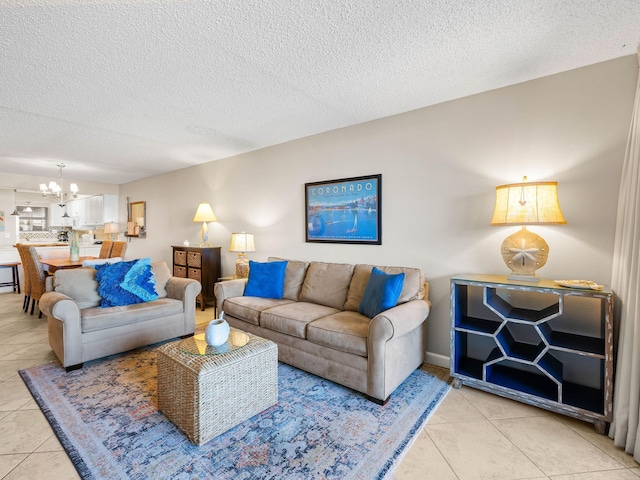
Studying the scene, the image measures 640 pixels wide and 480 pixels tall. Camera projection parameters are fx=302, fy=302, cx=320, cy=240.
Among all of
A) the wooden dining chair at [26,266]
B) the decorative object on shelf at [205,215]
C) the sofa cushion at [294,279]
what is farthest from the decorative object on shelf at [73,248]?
the sofa cushion at [294,279]

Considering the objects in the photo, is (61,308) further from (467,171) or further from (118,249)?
(467,171)

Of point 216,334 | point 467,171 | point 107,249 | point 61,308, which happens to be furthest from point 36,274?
point 467,171

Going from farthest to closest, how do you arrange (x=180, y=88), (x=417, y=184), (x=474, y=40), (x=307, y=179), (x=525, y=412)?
(x=307, y=179) < (x=417, y=184) < (x=180, y=88) < (x=525, y=412) < (x=474, y=40)

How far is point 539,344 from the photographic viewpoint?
91.8 inches

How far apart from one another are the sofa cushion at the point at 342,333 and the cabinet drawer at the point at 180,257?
128 inches

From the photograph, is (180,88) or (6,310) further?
(6,310)

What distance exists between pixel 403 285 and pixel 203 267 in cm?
316

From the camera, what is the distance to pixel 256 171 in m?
4.38

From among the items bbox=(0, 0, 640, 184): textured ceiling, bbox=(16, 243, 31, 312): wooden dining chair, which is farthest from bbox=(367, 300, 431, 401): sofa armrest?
bbox=(16, 243, 31, 312): wooden dining chair

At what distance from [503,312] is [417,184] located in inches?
53.2

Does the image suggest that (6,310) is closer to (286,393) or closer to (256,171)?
(256,171)

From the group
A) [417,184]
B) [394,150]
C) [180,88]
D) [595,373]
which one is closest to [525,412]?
[595,373]

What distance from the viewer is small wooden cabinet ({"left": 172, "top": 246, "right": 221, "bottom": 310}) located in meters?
4.58

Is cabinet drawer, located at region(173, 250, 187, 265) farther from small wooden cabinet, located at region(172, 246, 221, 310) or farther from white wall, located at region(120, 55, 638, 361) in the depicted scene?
white wall, located at region(120, 55, 638, 361)
